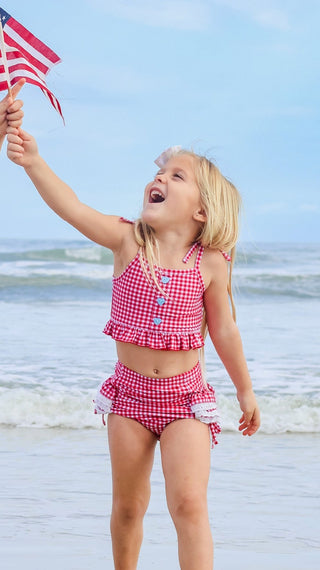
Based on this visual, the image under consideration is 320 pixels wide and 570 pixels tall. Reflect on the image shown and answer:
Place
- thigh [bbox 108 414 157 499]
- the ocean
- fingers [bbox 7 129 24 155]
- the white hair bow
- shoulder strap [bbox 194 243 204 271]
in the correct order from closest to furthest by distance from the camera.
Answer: fingers [bbox 7 129 24 155]
thigh [bbox 108 414 157 499]
shoulder strap [bbox 194 243 204 271]
the white hair bow
the ocean

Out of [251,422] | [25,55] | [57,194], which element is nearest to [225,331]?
[251,422]

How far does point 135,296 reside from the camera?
3088 mm

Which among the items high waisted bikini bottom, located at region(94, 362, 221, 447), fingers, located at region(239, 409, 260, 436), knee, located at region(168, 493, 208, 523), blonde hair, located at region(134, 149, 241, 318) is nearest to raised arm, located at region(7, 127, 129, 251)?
blonde hair, located at region(134, 149, 241, 318)

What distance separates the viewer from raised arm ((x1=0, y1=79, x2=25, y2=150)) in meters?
2.85

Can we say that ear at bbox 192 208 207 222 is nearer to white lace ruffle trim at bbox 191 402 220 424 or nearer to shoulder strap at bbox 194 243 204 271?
shoulder strap at bbox 194 243 204 271

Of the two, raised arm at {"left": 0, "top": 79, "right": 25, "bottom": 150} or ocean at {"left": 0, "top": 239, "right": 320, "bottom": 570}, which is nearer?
raised arm at {"left": 0, "top": 79, "right": 25, "bottom": 150}

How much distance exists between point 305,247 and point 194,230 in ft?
72.2

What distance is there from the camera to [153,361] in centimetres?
307

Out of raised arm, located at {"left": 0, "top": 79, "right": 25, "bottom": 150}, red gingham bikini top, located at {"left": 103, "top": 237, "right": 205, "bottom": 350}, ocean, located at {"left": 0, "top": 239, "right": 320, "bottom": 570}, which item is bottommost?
ocean, located at {"left": 0, "top": 239, "right": 320, "bottom": 570}

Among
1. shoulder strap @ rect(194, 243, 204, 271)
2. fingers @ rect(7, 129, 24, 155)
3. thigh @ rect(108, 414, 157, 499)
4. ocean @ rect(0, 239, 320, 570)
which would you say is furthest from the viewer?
ocean @ rect(0, 239, 320, 570)

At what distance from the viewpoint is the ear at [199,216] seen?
312cm

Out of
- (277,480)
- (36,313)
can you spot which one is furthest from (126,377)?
(36,313)

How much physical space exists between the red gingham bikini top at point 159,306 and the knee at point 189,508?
511mm

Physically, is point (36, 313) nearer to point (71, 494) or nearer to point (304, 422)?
point (304, 422)
